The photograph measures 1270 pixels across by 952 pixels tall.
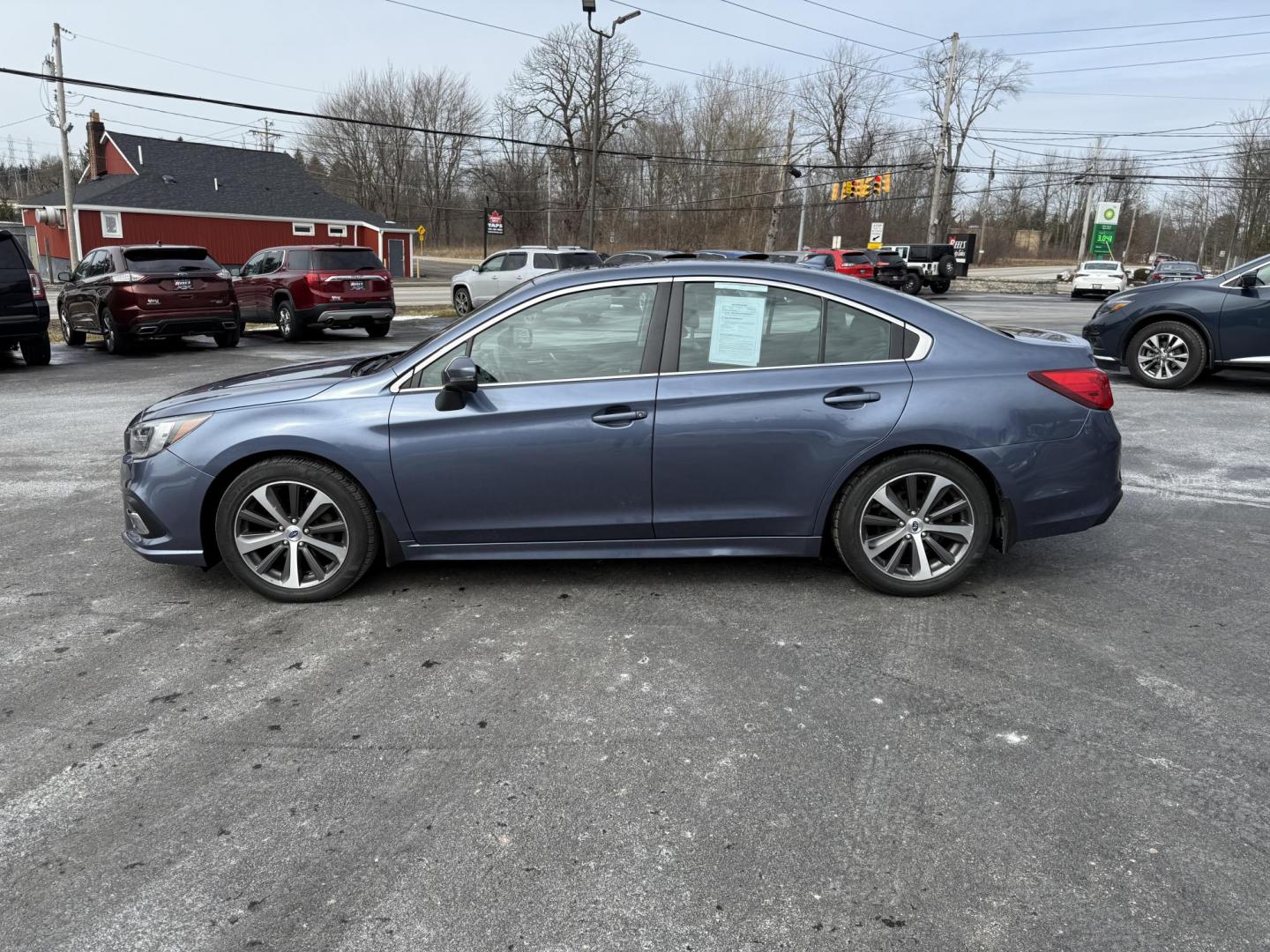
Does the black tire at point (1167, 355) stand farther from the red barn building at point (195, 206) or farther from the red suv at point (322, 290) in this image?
the red barn building at point (195, 206)

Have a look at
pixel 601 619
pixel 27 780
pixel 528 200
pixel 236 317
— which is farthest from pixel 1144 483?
pixel 528 200

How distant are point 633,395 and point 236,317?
13.2m

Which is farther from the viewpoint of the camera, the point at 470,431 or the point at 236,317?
A: the point at 236,317

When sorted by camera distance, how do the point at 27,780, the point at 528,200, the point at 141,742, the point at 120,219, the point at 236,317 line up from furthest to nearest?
the point at 528,200
the point at 120,219
the point at 236,317
the point at 141,742
the point at 27,780

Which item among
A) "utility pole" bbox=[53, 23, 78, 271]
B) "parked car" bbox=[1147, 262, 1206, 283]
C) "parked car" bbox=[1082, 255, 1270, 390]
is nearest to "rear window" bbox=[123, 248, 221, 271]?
"parked car" bbox=[1082, 255, 1270, 390]

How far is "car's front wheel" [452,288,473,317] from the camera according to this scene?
77.2ft

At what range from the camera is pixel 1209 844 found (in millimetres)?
2576

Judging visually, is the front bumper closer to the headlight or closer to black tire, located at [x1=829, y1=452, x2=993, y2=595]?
the headlight

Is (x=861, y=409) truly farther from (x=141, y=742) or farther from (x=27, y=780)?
(x=27, y=780)

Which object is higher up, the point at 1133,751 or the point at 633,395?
the point at 633,395

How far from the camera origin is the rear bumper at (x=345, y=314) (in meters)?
16.8

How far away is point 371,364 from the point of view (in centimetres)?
477

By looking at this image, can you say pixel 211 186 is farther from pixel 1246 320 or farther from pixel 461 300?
pixel 1246 320

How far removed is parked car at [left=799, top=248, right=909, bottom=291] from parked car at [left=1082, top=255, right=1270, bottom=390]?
11.6 meters
